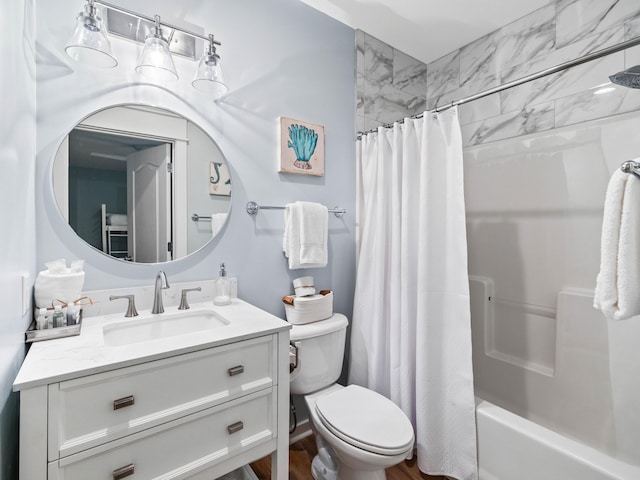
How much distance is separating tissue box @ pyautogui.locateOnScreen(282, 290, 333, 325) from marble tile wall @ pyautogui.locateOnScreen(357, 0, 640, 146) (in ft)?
3.88

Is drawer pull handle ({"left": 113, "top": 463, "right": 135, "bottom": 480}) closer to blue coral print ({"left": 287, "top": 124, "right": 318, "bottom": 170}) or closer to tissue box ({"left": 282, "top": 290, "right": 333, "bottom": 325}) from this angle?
tissue box ({"left": 282, "top": 290, "right": 333, "bottom": 325})

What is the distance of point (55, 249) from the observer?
49.0 inches

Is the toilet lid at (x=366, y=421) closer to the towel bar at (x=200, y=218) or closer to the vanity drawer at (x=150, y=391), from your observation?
the vanity drawer at (x=150, y=391)

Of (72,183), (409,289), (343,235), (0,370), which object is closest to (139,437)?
(0,370)

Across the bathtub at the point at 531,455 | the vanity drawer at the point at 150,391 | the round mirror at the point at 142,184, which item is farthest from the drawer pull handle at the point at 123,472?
the bathtub at the point at 531,455

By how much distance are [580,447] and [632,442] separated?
518mm

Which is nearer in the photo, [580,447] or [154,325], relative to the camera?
[580,447]

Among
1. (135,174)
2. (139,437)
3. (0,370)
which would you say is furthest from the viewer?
(135,174)

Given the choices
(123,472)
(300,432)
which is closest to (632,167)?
(123,472)

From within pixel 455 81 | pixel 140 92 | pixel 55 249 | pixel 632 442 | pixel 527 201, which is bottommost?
pixel 632 442

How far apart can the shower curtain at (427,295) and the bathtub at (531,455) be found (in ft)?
0.20

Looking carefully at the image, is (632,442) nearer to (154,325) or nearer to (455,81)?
(154,325)

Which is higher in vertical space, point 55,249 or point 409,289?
point 55,249

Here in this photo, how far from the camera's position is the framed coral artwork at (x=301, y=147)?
1815mm
